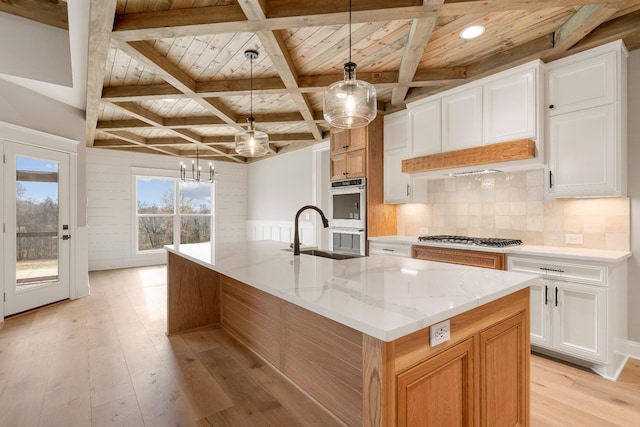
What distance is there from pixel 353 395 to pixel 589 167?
8.34ft

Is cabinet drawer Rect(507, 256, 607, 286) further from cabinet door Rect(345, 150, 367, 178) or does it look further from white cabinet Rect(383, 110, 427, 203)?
cabinet door Rect(345, 150, 367, 178)

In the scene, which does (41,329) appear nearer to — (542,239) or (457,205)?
(457,205)

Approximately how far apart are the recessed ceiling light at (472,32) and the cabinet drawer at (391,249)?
2.03m

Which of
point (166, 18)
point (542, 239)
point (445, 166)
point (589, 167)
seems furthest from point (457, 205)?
point (166, 18)

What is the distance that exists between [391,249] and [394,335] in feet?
9.70

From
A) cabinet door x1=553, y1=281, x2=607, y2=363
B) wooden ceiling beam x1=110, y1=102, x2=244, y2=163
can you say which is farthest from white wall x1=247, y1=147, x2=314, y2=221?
cabinet door x1=553, y1=281, x2=607, y2=363

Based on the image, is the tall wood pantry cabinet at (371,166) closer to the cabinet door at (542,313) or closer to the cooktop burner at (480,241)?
the cooktop burner at (480,241)

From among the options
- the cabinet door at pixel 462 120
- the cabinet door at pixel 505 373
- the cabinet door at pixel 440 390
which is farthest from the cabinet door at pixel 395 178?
the cabinet door at pixel 440 390

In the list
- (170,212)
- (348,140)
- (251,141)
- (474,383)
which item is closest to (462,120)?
(348,140)

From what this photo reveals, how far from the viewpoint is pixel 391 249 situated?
3771 mm

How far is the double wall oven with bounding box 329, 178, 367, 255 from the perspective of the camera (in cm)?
414

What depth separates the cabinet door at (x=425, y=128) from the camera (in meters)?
3.50

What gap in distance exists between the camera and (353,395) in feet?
5.34

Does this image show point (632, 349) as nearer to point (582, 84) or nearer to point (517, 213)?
point (517, 213)
